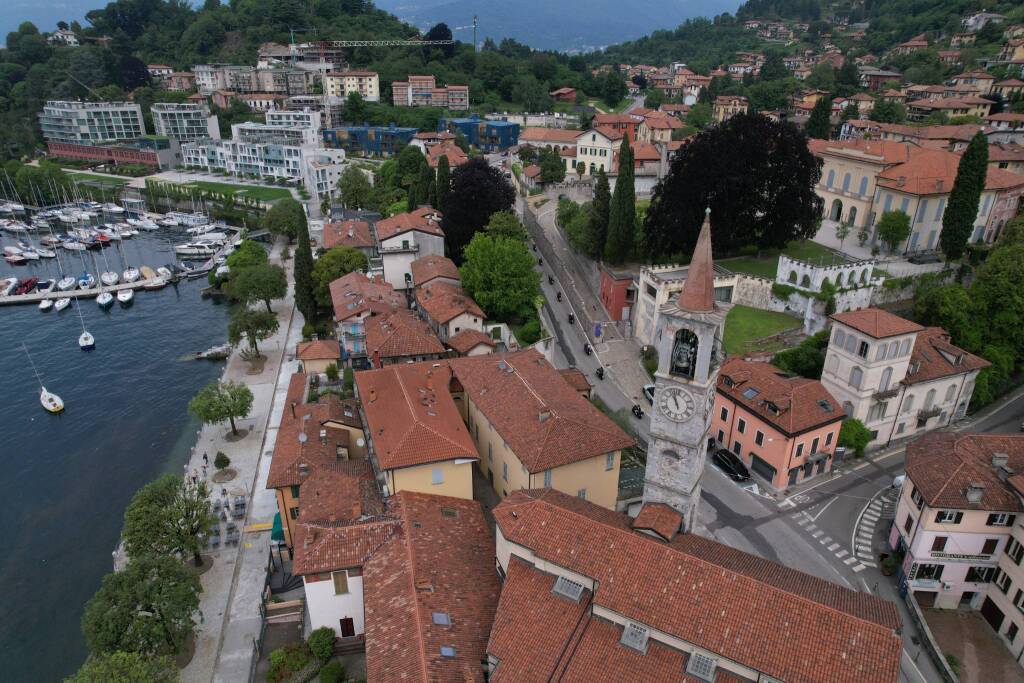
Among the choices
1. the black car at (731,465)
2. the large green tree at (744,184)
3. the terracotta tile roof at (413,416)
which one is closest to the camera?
the terracotta tile roof at (413,416)

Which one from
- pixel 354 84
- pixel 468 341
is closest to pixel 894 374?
pixel 468 341

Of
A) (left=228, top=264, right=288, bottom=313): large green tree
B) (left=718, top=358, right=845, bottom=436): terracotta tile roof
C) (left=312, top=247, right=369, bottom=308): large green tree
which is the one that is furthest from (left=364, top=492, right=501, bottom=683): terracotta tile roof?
(left=228, top=264, right=288, bottom=313): large green tree

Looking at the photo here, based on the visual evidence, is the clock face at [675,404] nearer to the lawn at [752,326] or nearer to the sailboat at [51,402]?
the lawn at [752,326]

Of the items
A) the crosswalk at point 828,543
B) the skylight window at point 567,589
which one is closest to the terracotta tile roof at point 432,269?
the crosswalk at point 828,543

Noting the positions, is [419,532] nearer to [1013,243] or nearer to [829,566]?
[829,566]

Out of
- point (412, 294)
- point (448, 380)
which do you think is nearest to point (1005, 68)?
point (412, 294)

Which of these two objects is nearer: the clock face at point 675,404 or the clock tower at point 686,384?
the clock tower at point 686,384
